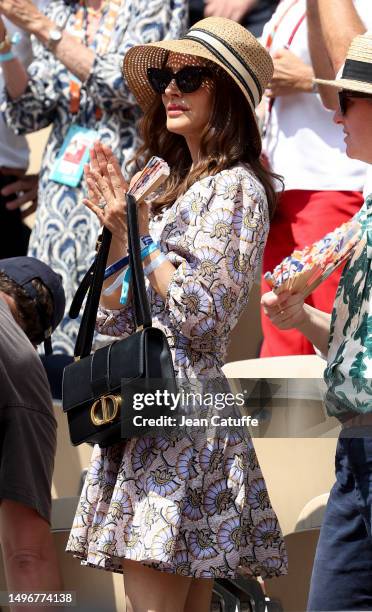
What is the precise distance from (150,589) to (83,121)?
2.54m

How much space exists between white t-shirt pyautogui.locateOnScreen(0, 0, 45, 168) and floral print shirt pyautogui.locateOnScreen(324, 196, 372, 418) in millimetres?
2882

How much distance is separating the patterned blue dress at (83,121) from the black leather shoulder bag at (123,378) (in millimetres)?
1742

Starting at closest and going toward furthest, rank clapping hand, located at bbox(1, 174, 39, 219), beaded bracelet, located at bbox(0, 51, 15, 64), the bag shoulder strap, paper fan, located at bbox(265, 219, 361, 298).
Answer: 1. paper fan, located at bbox(265, 219, 361, 298)
2. the bag shoulder strap
3. beaded bracelet, located at bbox(0, 51, 15, 64)
4. clapping hand, located at bbox(1, 174, 39, 219)

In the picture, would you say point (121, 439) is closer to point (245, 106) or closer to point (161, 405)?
point (161, 405)

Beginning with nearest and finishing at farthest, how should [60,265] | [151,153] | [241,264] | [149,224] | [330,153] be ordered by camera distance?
[241,264], [149,224], [151,153], [330,153], [60,265]

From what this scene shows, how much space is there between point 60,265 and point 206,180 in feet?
5.74

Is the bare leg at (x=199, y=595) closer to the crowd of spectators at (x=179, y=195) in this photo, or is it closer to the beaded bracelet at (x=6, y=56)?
the crowd of spectators at (x=179, y=195)

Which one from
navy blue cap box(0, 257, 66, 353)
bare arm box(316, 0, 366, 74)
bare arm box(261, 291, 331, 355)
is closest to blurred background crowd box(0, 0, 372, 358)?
bare arm box(316, 0, 366, 74)

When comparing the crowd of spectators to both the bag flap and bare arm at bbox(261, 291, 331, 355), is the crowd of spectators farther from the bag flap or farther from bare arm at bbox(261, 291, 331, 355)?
the bag flap

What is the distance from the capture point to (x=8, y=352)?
3.44 meters

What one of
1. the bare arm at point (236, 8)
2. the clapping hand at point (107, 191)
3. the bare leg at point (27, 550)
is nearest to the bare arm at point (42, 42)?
the bare arm at point (236, 8)

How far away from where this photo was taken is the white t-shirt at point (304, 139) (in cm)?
440

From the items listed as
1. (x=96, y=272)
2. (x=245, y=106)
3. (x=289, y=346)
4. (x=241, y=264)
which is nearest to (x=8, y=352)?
(x=96, y=272)

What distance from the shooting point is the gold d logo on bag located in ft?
9.82
